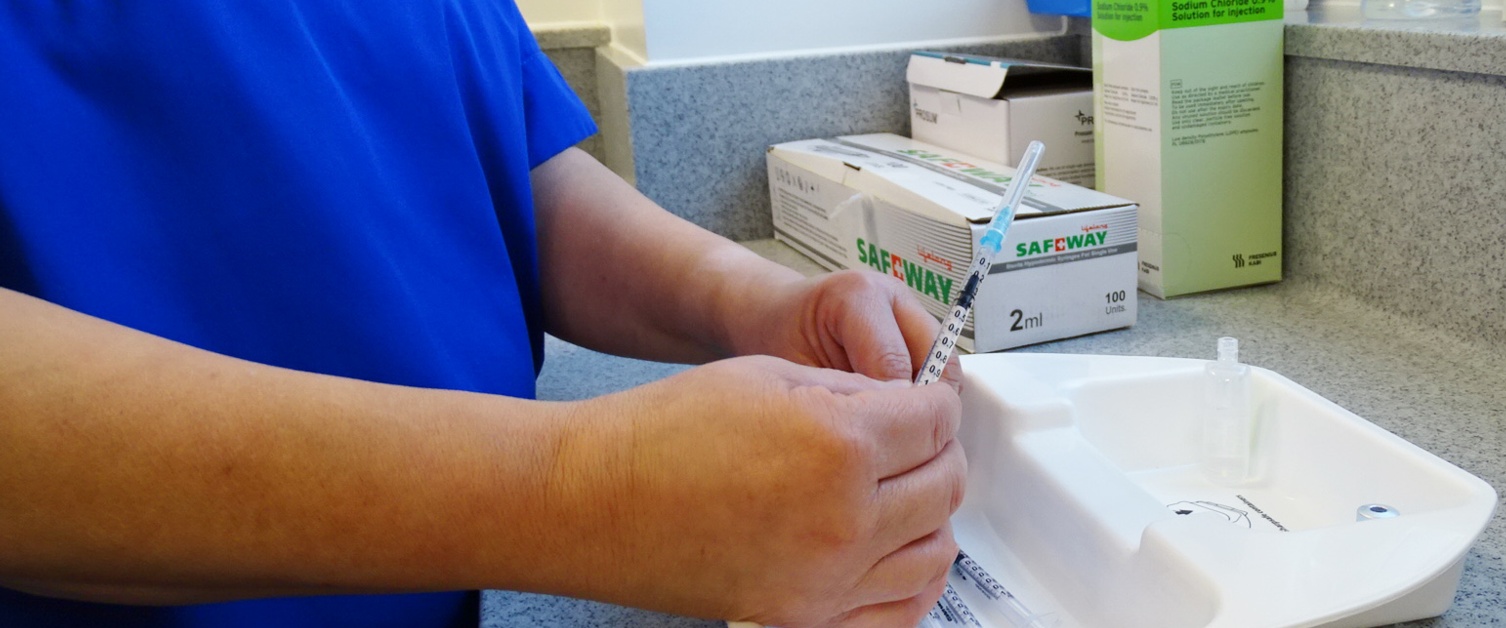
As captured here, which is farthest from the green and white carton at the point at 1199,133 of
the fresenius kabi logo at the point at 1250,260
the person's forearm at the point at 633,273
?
the person's forearm at the point at 633,273

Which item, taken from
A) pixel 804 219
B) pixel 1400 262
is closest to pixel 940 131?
pixel 804 219

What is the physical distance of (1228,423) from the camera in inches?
25.4

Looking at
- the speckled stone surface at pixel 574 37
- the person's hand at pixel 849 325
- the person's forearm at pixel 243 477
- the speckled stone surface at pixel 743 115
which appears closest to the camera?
the person's forearm at pixel 243 477

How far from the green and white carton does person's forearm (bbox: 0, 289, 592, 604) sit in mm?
679

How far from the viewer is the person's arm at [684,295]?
61 centimetres

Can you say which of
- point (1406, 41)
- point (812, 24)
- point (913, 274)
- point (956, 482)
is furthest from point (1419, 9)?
point (956, 482)

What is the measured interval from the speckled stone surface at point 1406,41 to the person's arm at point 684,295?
41 cm

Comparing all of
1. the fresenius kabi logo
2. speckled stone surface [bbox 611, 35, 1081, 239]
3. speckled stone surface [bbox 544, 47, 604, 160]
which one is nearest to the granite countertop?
the fresenius kabi logo

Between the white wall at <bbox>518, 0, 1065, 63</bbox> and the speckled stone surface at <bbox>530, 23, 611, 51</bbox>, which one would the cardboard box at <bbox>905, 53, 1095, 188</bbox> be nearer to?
the white wall at <bbox>518, 0, 1065, 63</bbox>

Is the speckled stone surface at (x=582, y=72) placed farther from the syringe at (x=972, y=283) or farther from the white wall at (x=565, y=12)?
the syringe at (x=972, y=283)

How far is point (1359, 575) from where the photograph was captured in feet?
1.45

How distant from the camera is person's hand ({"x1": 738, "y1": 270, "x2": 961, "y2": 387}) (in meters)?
0.59

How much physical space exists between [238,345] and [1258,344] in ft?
2.17

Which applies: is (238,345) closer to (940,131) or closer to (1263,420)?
(1263,420)
